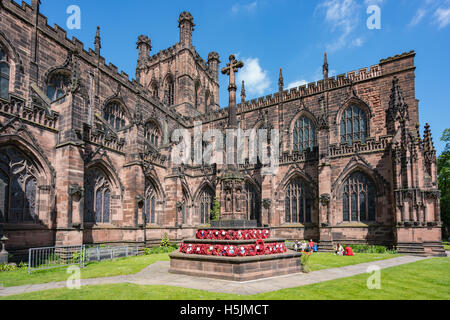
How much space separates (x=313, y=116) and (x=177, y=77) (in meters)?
19.0

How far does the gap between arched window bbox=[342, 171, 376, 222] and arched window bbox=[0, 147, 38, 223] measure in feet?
68.1

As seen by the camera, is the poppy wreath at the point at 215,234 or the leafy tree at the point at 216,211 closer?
the poppy wreath at the point at 215,234

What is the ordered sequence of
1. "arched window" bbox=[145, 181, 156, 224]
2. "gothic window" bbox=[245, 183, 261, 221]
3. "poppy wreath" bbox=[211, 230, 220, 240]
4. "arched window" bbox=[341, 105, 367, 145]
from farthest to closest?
"gothic window" bbox=[245, 183, 261, 221] < "arched window" bbox=[341, 105, 367, 145] < "arched window" bbox=[145, 181, 156, 224] < "poppy wreath" bbox=[211, 230, 220, 240]

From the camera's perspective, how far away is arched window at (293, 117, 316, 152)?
29.2 metres

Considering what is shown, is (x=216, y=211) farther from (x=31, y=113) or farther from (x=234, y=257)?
(x=234, y=257)

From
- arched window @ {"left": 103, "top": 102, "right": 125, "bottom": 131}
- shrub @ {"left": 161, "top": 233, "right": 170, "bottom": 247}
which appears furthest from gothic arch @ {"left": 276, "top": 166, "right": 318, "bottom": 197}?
arched window @ {"left": 103, "top": 102, "right": 125, "bottom": 131}

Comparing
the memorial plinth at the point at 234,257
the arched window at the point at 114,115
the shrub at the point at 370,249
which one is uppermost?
the arched window at the point at 114,115

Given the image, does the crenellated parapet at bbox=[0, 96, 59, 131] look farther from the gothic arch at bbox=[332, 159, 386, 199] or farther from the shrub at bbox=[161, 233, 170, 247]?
the gothic arch at bbox=[332, 159, 386, 199]

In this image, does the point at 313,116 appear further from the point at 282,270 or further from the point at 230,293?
the point at 230,293

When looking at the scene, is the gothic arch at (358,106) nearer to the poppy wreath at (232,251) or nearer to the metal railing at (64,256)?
the poppy wreath at (232,251)

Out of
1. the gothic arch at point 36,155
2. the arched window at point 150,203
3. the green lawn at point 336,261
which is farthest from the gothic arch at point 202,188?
the gothic arch at point 36,155

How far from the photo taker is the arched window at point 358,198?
2273 centimetres

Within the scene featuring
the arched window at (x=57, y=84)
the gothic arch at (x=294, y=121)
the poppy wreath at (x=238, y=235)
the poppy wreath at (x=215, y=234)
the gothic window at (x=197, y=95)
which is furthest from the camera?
the gothic window at (x=197, y=95)

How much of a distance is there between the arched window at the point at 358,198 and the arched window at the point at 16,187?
20.8 metres
